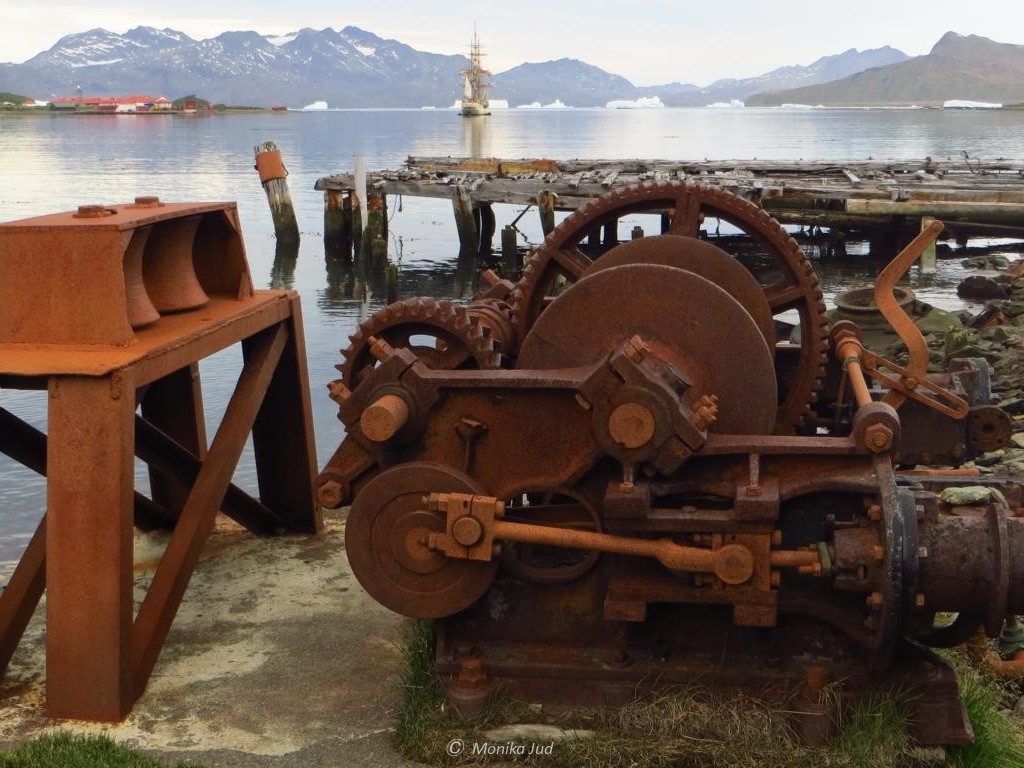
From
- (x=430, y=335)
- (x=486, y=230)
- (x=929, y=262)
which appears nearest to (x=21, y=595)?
(x=430, y=335)

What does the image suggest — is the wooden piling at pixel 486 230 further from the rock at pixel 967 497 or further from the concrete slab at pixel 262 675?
the rock at pixel 967 497

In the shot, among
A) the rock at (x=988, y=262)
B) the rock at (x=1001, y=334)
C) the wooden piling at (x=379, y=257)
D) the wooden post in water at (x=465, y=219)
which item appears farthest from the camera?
the wooden post in water at (x=465, y=219)

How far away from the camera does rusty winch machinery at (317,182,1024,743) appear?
4.25 metres

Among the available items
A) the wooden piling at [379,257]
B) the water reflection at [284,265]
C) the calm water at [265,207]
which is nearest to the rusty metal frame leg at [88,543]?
the calm water at [265,207]

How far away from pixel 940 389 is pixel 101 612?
11.9 ft

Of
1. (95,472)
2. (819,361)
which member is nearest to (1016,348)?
(819,361)

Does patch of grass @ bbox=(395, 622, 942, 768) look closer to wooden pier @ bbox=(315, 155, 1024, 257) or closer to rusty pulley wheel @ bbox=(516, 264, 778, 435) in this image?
rusty pulley wheel @ bbox=(516, 264, 778, 435)

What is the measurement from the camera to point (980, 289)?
2352cm

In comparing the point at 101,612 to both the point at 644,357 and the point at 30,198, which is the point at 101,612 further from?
the point at 30,198

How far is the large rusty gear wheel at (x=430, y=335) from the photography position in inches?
205

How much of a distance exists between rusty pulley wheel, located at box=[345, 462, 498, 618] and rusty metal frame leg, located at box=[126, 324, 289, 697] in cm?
103

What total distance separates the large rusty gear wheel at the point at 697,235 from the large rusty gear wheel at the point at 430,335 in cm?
72

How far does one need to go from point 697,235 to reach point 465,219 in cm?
2438

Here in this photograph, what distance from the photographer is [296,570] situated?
6.58 metres
